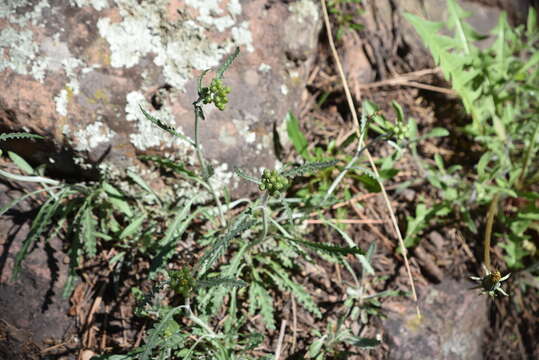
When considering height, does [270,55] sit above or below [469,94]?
below

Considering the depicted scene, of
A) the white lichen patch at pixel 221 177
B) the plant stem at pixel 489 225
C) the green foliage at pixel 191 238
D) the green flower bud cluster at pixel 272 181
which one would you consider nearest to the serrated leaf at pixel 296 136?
the green foliage at pixel 191 238

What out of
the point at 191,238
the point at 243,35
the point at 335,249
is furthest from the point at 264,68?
the point at 335,249

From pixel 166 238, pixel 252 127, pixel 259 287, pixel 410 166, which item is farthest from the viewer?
pixel 410 166

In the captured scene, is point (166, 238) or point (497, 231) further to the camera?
point (497, 231)

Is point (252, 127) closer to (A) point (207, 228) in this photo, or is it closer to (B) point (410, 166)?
(A) point (207, 228)

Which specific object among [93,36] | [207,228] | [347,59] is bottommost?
[207,228]

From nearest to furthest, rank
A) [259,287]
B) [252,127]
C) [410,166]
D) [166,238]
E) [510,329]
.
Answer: [166,238]
[259,287]
[252,127]
[510,329]
[410,166]

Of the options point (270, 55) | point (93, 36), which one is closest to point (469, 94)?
point (270, 55)
